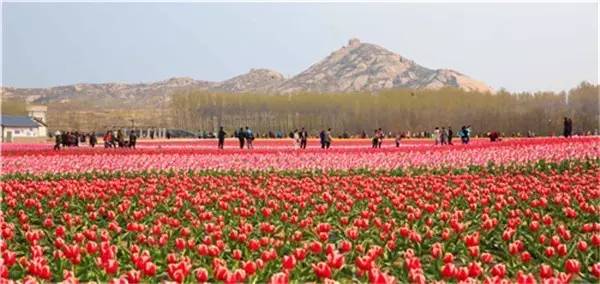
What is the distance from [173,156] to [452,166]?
6629 mm

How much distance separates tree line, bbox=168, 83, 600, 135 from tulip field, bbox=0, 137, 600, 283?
71949 mm

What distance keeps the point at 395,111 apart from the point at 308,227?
321ft

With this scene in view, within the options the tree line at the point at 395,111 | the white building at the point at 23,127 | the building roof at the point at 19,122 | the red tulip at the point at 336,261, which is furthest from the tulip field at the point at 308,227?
the tree line at the point at 395,111

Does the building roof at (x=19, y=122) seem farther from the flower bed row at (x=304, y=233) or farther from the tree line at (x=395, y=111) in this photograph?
the flower bed row at (x=304, y=233)

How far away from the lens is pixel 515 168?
15.6 meters

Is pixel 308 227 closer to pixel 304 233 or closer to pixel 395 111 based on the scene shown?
pixel 304 233

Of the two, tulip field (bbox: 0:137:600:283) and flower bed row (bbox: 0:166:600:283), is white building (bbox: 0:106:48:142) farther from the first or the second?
flower bed row (bbox: 0:166:600:283)

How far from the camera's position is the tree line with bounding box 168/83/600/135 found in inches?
3684

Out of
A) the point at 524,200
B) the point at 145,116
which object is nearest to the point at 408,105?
the point at 145,116

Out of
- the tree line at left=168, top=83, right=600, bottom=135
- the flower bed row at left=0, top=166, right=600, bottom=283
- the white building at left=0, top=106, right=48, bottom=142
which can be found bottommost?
the flower bed row at left=0, top=166, right=600, bottom=283

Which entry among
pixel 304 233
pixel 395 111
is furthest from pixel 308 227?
pixel 395 111

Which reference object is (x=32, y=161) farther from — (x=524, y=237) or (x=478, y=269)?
(x=478, y=269)

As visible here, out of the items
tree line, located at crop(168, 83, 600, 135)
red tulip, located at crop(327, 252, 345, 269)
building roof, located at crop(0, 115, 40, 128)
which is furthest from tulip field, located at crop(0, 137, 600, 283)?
tree line, located at crop(168, 83, 600, 135)

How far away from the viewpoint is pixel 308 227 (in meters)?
7.78
